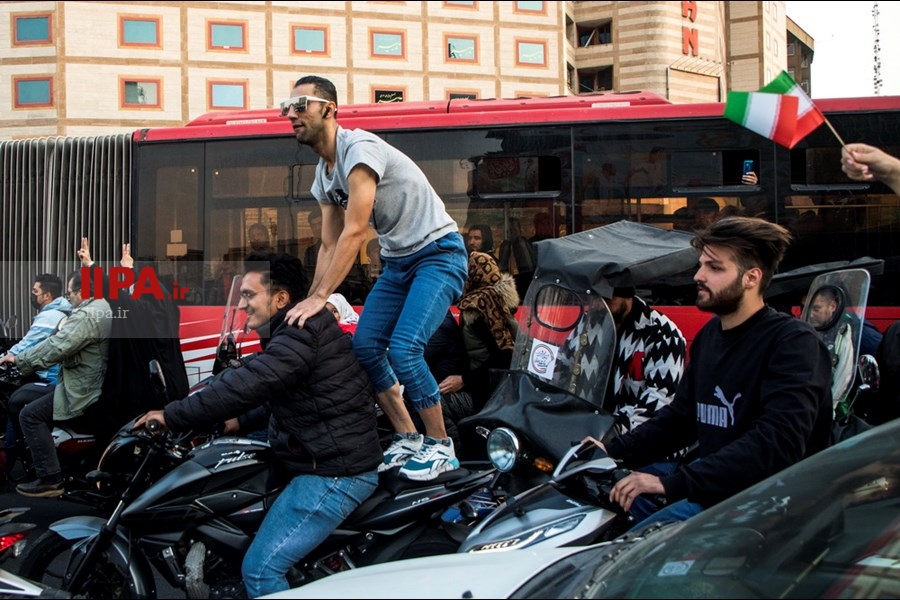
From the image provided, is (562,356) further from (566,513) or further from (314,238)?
(314,238)

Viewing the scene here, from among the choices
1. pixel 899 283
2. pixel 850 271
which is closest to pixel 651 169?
pixel 899 283

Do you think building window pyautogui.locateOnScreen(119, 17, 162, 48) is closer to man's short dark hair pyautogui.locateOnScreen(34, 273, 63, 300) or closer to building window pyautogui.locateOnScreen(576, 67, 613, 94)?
building window pyautogui.locateOnScreen(576, 67, 613, 94)

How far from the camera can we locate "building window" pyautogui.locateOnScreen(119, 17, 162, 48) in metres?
38.6

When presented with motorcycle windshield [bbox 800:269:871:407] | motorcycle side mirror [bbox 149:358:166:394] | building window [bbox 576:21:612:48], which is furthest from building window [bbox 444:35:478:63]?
motorcycle side mirror [bbox 149:358:166:394]

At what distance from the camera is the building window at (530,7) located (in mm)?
43656

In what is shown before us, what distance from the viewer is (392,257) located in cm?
463

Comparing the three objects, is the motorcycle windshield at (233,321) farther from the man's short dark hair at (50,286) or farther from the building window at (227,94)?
the building window at (227,94)

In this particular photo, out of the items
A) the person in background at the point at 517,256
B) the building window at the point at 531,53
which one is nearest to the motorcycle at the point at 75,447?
the person in background at the point at 517,256

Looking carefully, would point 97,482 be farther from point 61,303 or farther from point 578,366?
point 61,303

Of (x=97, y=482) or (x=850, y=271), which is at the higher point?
(x=850, y=271)

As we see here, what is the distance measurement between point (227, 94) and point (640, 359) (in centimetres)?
3810

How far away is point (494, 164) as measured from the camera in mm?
9086

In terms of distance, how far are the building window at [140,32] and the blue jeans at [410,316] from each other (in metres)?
37.8

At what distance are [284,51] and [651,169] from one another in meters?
34.5
